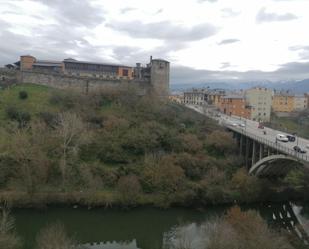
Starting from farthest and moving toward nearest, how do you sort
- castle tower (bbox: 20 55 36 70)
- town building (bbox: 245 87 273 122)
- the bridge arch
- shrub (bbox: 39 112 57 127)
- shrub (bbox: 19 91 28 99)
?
town building (bbox: 245 87 273 122) → castle tower (bbox: 20 55 36 70) → shrub (bbox: 19 91 28 99) → shrub (bbox: 39 112 57 127) → the bridge arch

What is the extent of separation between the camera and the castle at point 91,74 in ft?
182

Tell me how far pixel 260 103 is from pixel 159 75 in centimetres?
3081

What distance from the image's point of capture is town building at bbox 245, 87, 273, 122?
79688 millimetres

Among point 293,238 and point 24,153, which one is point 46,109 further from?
point 293,238

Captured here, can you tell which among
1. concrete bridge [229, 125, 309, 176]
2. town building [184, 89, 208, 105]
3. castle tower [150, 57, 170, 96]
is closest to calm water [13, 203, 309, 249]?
concrete bridge [229, 125, 309, 176]

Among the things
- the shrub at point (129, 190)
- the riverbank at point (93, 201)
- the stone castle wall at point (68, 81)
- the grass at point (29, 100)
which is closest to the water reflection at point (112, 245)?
the riverbank at point (93, 201)

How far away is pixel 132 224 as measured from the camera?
91.0ft

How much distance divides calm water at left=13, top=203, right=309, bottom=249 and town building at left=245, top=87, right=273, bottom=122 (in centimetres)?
4995

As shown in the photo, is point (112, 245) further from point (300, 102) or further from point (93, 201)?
point (300, 102)

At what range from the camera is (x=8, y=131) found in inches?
1480

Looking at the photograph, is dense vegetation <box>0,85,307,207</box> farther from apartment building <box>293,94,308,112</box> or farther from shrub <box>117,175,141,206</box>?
apartment building <box>293,94,308,112</box>

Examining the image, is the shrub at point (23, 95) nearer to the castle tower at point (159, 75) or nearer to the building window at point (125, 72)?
the building window at point (125, 72)

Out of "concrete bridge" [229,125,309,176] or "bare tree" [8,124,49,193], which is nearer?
"concrete bridge" [229,125,309,176]

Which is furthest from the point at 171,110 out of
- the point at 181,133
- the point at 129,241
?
the point at 129,241
